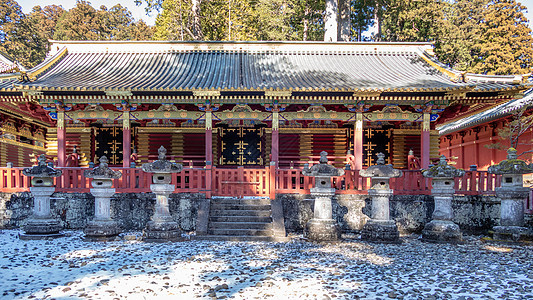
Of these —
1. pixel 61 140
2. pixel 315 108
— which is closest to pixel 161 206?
pixel 61 140

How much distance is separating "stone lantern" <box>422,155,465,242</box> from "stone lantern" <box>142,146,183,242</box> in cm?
736

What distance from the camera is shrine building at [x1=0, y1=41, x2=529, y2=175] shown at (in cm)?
1429

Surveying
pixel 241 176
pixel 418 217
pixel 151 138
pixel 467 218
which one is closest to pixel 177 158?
pixel 151 138

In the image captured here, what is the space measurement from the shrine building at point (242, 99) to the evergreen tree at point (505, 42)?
51.0ft

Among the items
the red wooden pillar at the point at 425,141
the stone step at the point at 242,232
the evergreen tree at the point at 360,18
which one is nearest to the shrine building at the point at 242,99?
the red wooden pillar at the point at 425,141

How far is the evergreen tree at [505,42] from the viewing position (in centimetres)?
3031

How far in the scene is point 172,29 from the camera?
32000 mm

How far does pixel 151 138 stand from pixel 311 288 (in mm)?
13975

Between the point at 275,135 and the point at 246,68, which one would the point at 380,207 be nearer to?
the point at 275,135

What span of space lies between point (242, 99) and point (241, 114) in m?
0.91

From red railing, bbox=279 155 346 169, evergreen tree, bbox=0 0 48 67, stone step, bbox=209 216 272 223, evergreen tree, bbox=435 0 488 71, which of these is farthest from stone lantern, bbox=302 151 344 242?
evergreen tree, bbox=0 0 48 67

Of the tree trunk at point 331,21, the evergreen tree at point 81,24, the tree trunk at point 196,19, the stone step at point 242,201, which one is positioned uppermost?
the evergreen tree at point 81,24

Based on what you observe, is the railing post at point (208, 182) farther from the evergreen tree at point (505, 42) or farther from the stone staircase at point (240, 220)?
the evergreen tree at point (505, 42)

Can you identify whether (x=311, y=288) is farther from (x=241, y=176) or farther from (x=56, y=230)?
(x=56, y=230)
